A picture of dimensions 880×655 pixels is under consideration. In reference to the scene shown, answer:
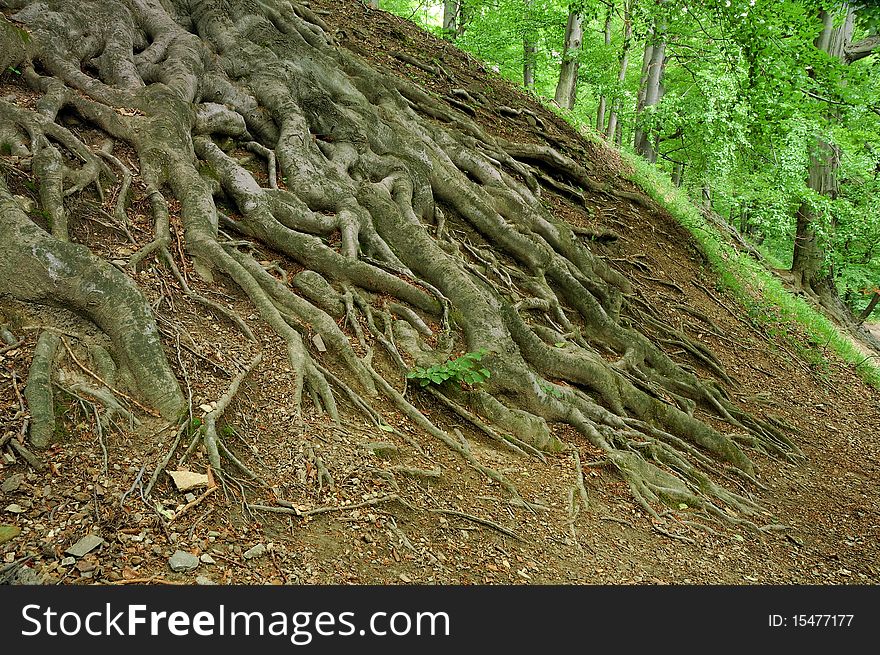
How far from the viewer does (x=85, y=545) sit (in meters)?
2.69

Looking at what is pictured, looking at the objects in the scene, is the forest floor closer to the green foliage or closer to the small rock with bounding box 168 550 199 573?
the small rock with bounding box 168 550 199 573

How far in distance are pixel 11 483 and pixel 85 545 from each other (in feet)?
1.74

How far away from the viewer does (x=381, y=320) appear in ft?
18.0

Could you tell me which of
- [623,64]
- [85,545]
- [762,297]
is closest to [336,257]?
[85,545]

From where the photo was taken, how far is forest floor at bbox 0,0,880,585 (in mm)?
2861

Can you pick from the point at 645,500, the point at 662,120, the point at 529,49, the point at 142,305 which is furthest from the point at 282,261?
the point at 529,49

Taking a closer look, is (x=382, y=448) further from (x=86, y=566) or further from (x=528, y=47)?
(x=528, y=47)

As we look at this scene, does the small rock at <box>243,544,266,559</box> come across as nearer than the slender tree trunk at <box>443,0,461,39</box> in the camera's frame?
Yes

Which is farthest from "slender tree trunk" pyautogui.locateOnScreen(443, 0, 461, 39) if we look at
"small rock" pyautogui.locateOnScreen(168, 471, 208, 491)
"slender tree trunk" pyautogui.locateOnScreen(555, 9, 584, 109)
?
"small rock" pyautogui.locateOnScreen(168, 471, 208, 491)

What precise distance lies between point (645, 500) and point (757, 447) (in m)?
2.65

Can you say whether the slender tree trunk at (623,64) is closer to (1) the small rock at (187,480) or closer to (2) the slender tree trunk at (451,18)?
(2) the slender tree trunk at (451,18)

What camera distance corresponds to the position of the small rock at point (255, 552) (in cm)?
303

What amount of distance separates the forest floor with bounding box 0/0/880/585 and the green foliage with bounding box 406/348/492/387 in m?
0.16

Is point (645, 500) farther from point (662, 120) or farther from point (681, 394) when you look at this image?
point (662, 120)
